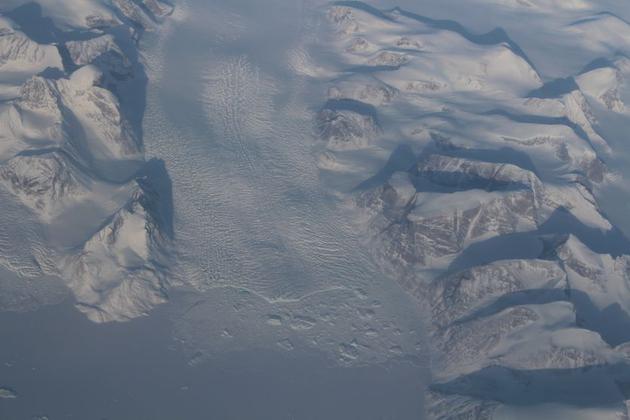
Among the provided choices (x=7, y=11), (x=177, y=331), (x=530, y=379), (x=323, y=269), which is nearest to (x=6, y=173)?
(x=177, y=331)

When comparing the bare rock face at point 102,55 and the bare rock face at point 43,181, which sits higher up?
the bare rock face at point 102,55

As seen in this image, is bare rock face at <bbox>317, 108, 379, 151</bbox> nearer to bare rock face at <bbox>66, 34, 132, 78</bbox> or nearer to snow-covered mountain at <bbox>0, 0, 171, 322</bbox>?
snow-covered mountain at <bbox>0, 0, 171, 322</bbox>

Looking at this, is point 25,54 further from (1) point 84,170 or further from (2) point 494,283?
(2) point 494,283

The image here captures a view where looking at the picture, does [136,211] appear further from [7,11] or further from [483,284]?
[7,11]

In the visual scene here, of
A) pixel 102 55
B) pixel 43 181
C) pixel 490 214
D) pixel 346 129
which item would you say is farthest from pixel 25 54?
pixel 490 214

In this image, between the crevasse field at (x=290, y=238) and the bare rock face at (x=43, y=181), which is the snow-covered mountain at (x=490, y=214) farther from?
the bare rock face at (x=43, y=181)

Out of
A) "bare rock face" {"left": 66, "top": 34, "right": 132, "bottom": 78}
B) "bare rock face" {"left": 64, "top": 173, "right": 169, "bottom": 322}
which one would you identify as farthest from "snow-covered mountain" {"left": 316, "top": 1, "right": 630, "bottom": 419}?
"bare rock face" {"left": 66, "top": 34, "right": 132, "bottom": 78}

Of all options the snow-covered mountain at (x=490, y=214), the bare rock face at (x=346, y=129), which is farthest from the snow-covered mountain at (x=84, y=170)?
the snow-covered mountain at (x=490, y=214)

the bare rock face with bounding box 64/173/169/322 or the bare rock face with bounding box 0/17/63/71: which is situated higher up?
the bare rock face with bounding box 0/17/63/71
